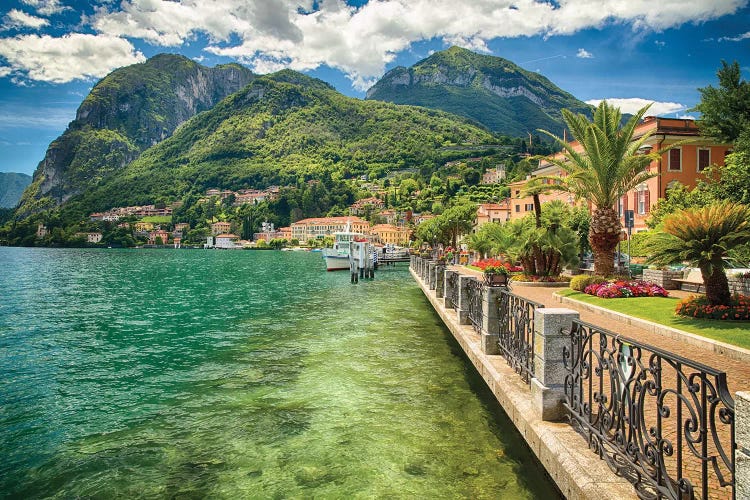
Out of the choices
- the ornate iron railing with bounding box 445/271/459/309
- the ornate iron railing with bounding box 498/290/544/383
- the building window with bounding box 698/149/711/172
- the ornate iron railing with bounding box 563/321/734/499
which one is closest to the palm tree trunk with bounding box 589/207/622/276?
the ornate iron railing with bounding box 445/271/459/309

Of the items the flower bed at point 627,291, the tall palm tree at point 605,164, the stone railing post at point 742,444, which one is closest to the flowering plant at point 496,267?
the flower bed at point 627,291

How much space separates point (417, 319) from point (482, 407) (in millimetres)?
11385

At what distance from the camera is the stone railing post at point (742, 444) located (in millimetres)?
2584

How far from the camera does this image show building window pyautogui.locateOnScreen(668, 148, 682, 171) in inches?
1357

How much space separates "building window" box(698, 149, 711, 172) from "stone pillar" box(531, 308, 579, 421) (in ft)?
121

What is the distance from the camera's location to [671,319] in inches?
459

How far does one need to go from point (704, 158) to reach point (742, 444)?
3985cm

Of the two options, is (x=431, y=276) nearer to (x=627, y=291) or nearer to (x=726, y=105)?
(x=627, y=291)

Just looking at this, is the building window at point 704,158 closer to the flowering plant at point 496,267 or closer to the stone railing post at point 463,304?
the flowering plant at point 496,267

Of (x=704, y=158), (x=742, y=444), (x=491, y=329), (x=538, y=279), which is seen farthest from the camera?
(x=704, y=158)

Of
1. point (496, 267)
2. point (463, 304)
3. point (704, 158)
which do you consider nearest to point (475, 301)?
point (463, 304)

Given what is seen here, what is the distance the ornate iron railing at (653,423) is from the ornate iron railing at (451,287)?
1044 cm

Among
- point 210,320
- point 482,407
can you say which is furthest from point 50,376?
point 482,407

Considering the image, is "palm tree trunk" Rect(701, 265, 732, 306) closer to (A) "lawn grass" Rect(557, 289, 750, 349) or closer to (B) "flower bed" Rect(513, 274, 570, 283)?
(A) "lawn grass" Rect(557, 289, 750, 349)
